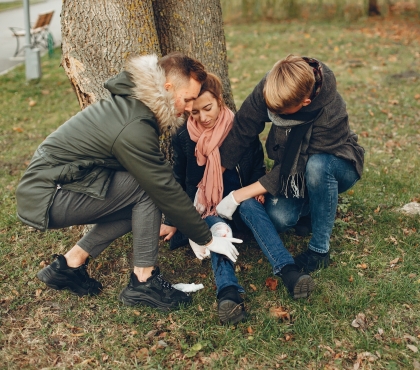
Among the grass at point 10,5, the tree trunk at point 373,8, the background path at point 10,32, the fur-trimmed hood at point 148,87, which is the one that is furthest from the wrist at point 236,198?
the grass at point 10,5

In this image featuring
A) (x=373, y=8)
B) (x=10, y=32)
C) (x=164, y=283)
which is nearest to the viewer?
(x=164, y=283)

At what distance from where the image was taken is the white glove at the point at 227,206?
10.2 ft

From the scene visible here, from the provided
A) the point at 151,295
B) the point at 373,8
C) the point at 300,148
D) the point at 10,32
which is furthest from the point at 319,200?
the point at 10,32

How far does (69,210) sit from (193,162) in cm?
98

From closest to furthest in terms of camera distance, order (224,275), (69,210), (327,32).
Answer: (69,210) → (224,275) → (327,32)

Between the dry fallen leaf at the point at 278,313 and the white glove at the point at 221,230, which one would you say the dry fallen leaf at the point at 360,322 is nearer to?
the dry fallen leaf at the point at 278,313

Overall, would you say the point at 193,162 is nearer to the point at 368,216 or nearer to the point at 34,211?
the point at 34,211

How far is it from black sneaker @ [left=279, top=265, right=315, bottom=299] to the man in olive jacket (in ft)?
1.15

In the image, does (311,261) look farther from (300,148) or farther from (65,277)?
(65,277)

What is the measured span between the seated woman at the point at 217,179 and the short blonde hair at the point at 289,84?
45 centimetres

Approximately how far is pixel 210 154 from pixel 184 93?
2.19 feet

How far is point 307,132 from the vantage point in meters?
2.96

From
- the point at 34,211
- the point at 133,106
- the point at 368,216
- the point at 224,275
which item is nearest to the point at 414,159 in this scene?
the point at 368,216

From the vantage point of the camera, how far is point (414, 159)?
485 centimetres
